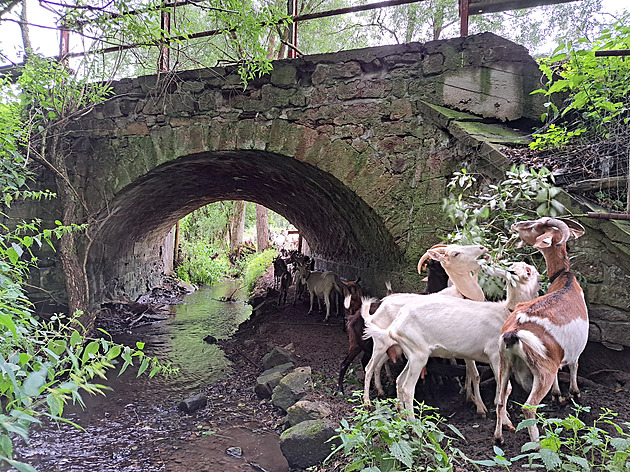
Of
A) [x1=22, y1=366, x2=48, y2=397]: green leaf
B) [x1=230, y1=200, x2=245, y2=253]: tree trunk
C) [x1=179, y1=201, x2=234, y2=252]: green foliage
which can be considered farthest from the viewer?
[x1=230, y1=200, x2=245, y2=253]: tree trunk

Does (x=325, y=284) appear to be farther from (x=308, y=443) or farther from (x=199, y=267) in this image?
(x=199, y=267)

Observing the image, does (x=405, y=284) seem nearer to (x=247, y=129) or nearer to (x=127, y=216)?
(x=247, y=129)

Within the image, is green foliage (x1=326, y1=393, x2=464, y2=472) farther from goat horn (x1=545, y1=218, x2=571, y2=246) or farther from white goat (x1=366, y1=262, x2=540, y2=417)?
goat horn (x1=545, y1=218, x2=571, y2=246)

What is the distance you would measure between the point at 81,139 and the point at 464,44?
4869mm

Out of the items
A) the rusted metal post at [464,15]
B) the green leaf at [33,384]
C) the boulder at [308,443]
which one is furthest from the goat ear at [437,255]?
the rusted metal post at [464,15]

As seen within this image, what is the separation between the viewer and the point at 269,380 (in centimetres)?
425

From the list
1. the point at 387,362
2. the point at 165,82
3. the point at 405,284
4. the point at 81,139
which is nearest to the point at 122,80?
the point at 165,82

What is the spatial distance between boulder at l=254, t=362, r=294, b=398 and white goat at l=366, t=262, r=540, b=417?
6.82ft

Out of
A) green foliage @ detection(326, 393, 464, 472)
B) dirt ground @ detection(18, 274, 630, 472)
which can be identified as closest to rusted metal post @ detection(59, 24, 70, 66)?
dirt ground @ detection(18, 274, 630, 472)

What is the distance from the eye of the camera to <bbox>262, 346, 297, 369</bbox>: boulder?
15.3 feet

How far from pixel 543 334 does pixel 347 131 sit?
3.09 m

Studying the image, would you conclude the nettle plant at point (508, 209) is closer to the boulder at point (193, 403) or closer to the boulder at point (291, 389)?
the boulder at point (291, 389)

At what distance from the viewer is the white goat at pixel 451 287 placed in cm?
257

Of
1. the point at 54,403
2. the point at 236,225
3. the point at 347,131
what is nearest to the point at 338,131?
the point at 347,131
